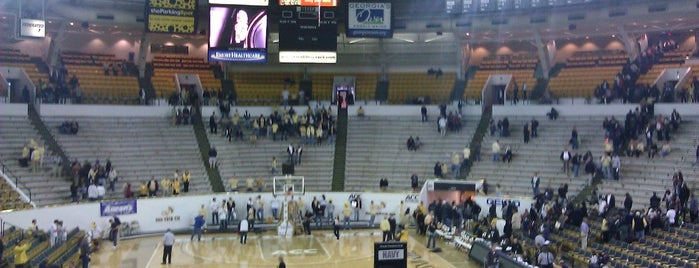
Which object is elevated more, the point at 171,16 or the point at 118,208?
the point at 171,16

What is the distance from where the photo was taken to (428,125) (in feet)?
127

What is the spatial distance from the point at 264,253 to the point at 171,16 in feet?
48.5

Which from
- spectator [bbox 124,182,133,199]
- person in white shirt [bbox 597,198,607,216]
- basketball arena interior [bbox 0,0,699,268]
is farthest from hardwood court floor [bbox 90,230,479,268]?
person in white shirt [bbox 597,198,607,216]

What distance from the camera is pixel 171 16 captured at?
35.2m

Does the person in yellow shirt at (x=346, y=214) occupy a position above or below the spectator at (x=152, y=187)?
below

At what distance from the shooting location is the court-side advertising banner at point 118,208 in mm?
28172

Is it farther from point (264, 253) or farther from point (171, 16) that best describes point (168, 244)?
point (171, 16)

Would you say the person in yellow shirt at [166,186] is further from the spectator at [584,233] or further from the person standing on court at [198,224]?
the spectator at [584,233]

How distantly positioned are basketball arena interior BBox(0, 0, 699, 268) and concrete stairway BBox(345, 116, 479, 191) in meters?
0.12

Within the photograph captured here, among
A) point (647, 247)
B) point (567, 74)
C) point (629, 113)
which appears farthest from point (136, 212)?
point (567, 74)

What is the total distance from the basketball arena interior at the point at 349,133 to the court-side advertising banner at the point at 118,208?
6 cm

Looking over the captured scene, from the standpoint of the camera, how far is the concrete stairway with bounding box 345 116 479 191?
35094 mm

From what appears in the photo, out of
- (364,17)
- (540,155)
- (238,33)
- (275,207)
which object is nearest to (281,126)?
(238,33)

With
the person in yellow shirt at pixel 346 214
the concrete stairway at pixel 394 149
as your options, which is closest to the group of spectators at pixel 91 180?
the person in yellow shirt at pixel 346 214
